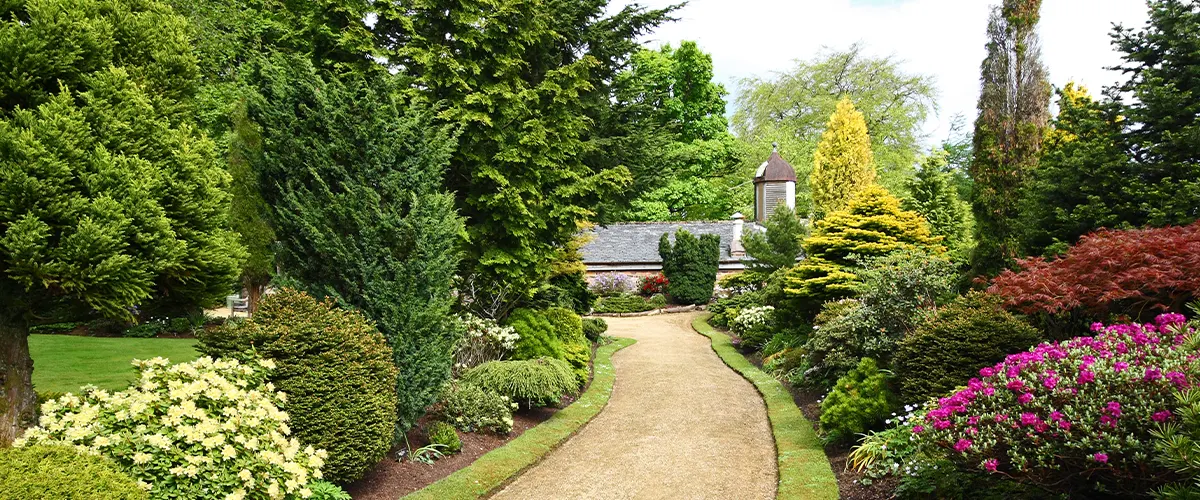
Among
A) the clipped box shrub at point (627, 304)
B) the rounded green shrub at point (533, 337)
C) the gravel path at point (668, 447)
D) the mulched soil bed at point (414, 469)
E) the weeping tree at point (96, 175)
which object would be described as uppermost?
the weeping tree at point (96, 175)

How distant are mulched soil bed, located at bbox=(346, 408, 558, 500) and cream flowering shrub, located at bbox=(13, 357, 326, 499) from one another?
120 centimetres

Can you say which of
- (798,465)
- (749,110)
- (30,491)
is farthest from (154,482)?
(749,110)

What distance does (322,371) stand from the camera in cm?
570

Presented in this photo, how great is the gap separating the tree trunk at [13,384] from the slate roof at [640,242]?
26259 mm

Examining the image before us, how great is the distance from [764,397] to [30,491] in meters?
9.62

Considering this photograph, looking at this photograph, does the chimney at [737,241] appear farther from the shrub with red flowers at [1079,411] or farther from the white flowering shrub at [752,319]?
the shrub with red flowers at [1079,411]

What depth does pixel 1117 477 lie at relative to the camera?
14.0 ft

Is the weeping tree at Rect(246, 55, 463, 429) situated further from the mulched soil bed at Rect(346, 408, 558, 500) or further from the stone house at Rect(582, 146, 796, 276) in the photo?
the stone house at Rect(582, 146, 796, 276)

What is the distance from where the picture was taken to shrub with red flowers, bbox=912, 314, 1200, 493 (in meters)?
4.19

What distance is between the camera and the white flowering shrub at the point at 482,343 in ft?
33.7

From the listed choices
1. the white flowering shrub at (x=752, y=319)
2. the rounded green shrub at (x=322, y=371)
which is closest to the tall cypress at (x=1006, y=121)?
the white flowering shrub at (x=752, y=319)

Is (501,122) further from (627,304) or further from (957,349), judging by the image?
(627,304)

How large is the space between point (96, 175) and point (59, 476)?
2414mm

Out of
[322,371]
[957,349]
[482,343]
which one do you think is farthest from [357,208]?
[957,349]
